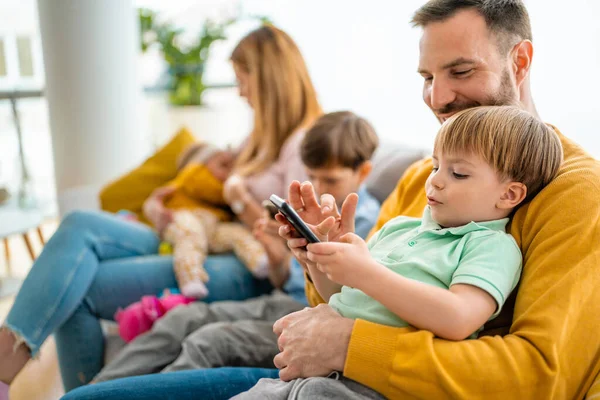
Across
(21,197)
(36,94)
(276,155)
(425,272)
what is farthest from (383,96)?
(36,94)

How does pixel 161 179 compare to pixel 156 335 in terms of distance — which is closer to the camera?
pixel 156 335

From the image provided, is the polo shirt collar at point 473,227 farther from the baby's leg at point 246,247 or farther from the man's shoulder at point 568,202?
the baby's leg at point 246,247

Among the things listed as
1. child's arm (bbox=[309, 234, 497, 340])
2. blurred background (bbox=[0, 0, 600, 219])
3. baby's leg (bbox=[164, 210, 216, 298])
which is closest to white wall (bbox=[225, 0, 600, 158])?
blurred background (bbox=[0, 0, 600, 219])

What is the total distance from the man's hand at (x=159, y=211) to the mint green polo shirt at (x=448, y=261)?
5.14 feet

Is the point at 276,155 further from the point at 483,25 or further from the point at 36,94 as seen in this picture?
the point at 36,94

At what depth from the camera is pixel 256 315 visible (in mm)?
1817

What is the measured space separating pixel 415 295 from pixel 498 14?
1.99 feet

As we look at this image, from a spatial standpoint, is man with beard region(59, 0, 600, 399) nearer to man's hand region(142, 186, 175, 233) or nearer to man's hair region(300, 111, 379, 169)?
man's hair region(300, 111, 379, 169)

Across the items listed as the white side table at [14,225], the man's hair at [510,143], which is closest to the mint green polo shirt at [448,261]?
the man's hair at [510,143]

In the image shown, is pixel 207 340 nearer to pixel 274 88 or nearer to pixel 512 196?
pixel 512 196

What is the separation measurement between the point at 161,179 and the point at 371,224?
166 cm

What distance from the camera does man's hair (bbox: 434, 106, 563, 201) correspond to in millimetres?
1005

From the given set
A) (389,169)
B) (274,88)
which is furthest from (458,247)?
(274,88)

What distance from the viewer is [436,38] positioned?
3.85 feet
